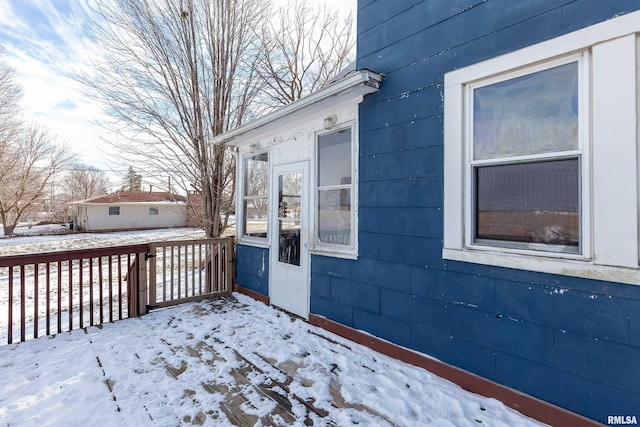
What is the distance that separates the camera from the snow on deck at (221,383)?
2.03 meters

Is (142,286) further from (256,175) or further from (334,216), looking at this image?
(334,216)

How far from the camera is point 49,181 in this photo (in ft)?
77.5

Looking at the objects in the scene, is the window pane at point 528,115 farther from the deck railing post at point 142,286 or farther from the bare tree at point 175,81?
the bare tree at point 175,81

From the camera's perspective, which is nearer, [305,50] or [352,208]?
[352,208]

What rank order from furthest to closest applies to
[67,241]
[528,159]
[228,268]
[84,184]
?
1. [84,184]
2. [67,241]
3. [228,268]
4. [528,159]

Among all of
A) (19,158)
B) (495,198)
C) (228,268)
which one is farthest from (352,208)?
(19,158)

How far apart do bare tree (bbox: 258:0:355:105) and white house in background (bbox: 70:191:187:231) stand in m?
15.1

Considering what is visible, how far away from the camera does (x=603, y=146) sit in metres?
1.75

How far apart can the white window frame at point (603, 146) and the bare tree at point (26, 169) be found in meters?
24.1

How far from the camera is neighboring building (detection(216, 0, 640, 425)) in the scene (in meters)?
1.73

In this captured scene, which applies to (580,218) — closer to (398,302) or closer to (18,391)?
(398,302)

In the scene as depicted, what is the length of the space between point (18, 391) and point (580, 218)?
13.7 feet

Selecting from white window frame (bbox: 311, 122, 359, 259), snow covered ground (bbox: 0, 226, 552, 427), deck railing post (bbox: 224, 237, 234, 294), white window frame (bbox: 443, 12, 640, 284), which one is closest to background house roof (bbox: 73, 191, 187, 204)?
deck railing post (bbox: 224, 237, 234, 294)

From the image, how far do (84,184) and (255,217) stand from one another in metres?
37.4
